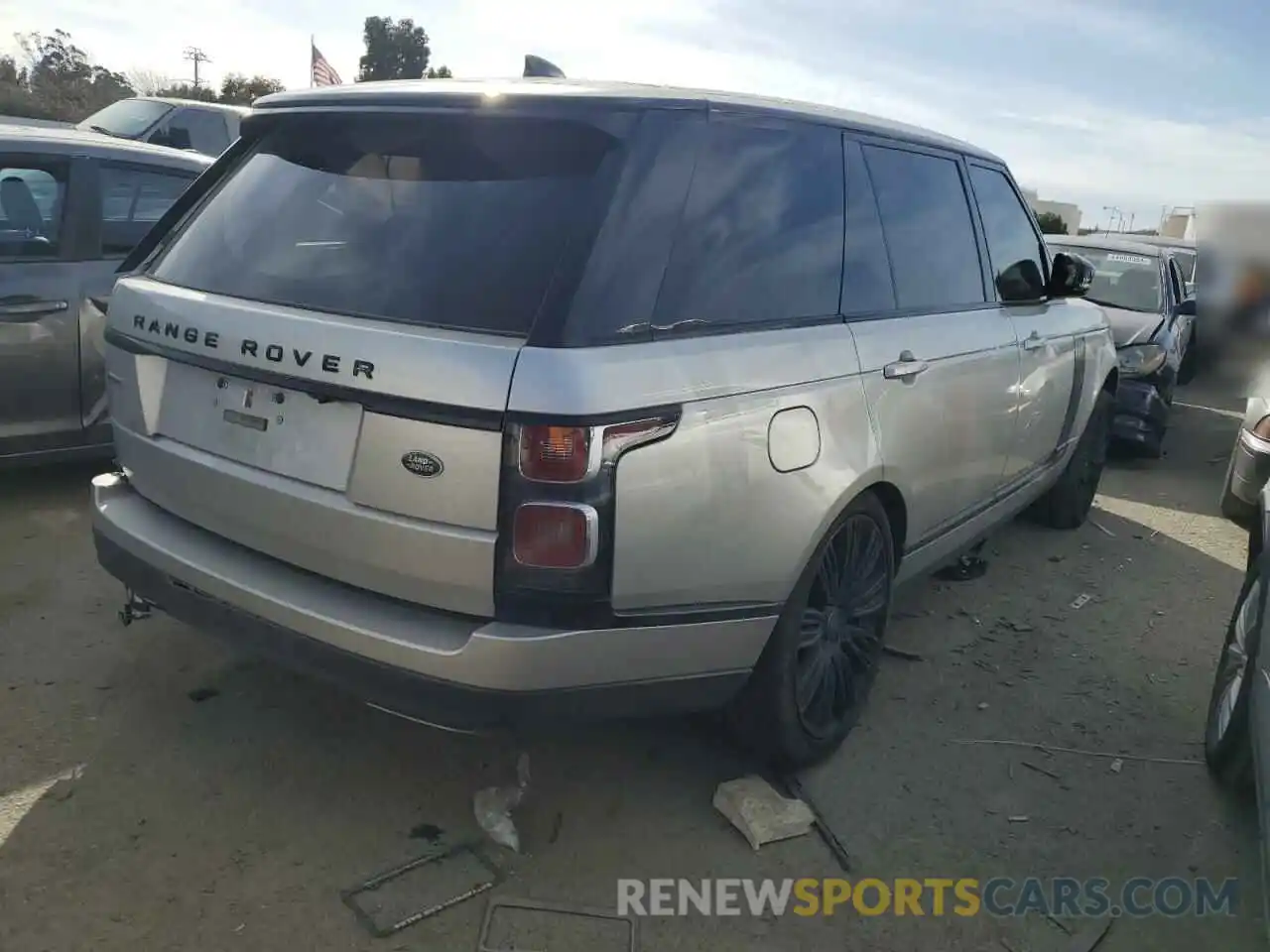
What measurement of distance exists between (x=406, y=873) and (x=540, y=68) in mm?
2530

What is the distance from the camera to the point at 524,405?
2191 mm

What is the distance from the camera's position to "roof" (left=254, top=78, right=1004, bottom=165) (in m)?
2.54

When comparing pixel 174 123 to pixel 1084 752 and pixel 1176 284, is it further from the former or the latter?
pixel 1084 752

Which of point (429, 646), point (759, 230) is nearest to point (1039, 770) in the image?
point (759, 230)

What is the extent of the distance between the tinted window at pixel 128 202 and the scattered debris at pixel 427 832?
135 inches

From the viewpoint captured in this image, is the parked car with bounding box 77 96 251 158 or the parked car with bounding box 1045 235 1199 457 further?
the parked car with bounding box 77 96 251 158

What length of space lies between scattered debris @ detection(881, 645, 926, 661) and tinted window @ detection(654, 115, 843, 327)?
1.68 meters

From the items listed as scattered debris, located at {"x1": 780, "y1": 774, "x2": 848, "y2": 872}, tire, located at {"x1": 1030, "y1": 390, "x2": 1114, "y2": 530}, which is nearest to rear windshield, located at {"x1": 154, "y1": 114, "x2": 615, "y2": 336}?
scattered debris, located at {"x1": 780, "y1": 774, "x2": 848, "y2": 872}

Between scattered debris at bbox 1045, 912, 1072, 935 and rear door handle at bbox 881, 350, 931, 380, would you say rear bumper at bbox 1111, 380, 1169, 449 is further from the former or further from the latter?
scattered debris at bbox 1045, 912, 1072, 935

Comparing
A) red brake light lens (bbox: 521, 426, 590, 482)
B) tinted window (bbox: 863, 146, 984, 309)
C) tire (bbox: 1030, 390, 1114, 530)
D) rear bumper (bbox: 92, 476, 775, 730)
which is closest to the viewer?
red brake light lens (bbox: 521, 426, 590, 482)

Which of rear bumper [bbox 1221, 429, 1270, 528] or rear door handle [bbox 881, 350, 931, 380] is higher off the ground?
rear door handle [bbox 881, 350, 931, 380]

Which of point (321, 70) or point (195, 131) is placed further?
point (321, 70)

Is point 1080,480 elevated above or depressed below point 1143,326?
below

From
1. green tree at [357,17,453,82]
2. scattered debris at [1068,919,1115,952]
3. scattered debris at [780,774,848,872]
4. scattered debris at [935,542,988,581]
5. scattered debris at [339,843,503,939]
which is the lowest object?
scattered debris at [339,843,503,939]
